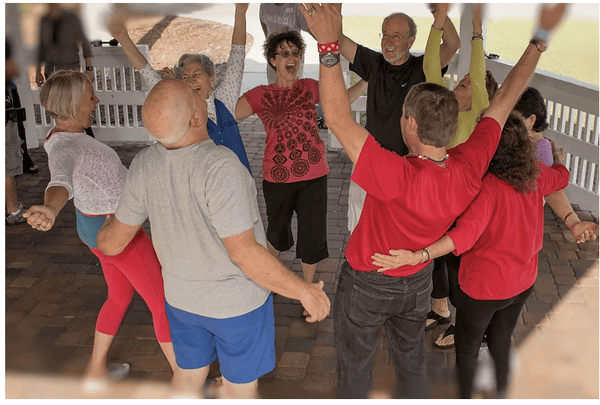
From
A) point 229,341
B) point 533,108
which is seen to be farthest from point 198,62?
point 533,108

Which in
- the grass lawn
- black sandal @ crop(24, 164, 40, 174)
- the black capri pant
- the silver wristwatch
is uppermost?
the silver wristwatch

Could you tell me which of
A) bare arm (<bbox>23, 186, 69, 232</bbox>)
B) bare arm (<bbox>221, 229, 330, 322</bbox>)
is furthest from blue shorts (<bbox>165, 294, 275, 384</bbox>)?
bare arm (<bbox>23, 186, 69, 232</bbox>)

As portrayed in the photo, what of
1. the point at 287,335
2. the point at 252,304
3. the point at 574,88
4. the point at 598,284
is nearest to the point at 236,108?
the point at 287,335

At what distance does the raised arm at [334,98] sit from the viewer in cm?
232

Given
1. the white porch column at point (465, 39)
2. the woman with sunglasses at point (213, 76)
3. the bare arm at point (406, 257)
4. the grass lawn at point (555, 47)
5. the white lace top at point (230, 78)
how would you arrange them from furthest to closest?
the white porch column at point (465, 39) < the grass lawn at point (555, 47) < the white lace top at point (230, 78) < the woman with sunglasses at point (213, 76) < the bare arm at point (406, 257)

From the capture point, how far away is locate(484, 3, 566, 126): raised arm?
2.81m

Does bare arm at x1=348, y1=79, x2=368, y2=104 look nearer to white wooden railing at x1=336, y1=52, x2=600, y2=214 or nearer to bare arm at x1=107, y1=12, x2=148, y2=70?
bare arm at x1=107, y1=12, x2=148, y2=70

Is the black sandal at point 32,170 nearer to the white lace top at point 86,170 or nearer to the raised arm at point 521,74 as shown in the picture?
the white lace top at point 86,170

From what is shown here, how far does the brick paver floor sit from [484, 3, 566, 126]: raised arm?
152 centimetres

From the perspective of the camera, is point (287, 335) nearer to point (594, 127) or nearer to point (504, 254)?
point (504, 254)

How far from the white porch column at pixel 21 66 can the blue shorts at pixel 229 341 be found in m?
6.01

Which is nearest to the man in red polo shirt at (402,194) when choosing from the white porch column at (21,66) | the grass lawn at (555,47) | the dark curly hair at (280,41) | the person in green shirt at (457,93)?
the person in green shirt at (457,93)

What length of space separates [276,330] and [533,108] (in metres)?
2.25
